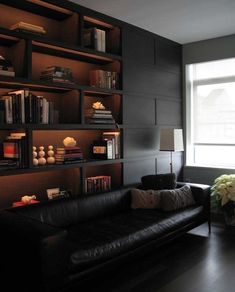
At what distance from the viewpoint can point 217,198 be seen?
163 inches

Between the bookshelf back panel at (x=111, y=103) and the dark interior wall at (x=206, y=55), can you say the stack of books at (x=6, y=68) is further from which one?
the dark interior wall at (x=206, y=55)

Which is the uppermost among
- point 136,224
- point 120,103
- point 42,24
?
point 42,24

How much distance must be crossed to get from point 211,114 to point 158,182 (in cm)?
168

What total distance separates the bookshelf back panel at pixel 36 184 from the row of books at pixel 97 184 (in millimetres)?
158

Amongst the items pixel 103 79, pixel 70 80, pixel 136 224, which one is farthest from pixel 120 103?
pixel 136 224

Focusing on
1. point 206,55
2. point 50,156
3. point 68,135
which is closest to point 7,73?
point 50,156

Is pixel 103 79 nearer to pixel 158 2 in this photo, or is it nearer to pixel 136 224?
pixel 158 2

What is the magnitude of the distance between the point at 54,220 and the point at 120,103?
5.83ft

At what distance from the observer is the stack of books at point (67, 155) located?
3371 mm

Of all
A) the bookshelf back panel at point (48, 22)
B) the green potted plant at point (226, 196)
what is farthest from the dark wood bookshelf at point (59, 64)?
the green potted plant at point (226, 196)

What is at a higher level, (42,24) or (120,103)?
(42,24)

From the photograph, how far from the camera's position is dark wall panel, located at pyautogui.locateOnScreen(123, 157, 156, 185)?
4.10 m

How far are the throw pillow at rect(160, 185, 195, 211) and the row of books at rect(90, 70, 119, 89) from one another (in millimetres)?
1456

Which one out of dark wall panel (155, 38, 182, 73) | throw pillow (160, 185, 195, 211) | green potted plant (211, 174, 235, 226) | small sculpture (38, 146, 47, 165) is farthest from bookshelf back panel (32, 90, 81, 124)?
green potted plant (211, 174, 235, 226)
